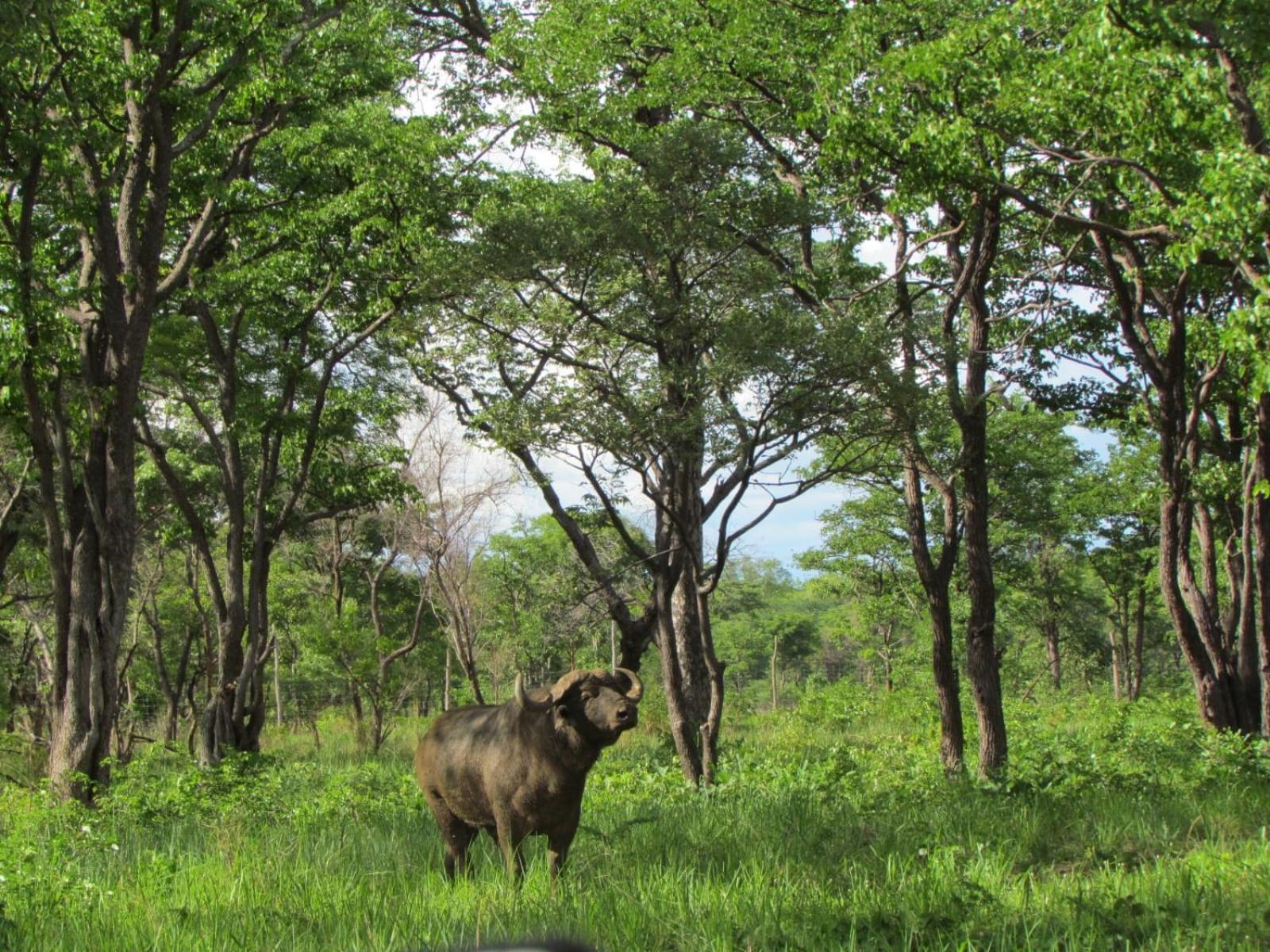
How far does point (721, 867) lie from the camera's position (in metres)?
6.89

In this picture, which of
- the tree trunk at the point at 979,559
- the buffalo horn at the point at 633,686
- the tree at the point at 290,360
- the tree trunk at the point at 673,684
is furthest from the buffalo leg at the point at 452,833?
the tree at the point at 290,360

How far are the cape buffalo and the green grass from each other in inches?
11.1

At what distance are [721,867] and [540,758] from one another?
1249mm

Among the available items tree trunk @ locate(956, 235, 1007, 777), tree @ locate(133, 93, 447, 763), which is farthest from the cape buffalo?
tree @ locate(133, 93, 447, 763)

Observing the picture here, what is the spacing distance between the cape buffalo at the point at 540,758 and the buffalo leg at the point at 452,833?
12 cm

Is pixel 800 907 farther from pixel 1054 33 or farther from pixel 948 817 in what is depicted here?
pixel 1054 33

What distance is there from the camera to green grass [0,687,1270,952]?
532 centimetres

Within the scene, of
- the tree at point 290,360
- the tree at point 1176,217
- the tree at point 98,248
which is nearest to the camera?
the tree at point 1176,217

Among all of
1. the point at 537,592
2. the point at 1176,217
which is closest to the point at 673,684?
the point at 1176,217

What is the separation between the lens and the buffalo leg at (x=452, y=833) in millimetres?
7715

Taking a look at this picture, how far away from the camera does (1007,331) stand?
15.9m

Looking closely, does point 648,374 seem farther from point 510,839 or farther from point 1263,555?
point 1263,555

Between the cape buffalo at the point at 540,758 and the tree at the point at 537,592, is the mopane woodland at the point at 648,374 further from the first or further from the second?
the tree at the point at 537,592

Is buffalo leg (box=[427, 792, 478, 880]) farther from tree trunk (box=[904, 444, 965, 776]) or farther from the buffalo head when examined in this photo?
tree trunk (box=[904, 444, 965, 776])
